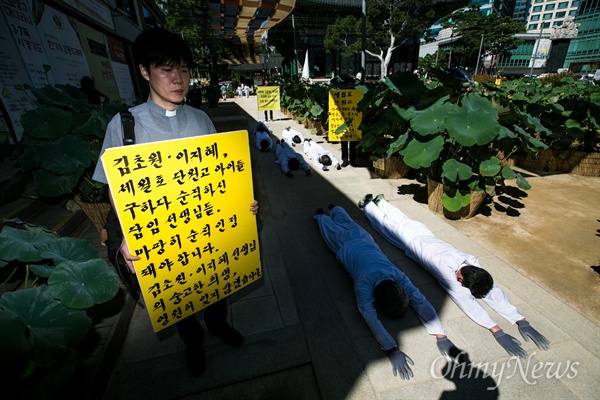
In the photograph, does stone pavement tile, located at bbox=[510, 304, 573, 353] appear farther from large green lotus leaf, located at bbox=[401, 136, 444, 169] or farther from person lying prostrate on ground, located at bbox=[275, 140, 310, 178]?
person lying prostrate on ground, located at bbox=[275, 140, 310, 178]

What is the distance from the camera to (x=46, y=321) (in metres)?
1.08

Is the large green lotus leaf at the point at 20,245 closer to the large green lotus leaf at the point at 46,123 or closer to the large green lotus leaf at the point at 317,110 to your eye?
the large green lotus leaf at the point at 46,123

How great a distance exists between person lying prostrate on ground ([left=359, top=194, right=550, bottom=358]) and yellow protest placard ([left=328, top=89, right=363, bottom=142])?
114 inches

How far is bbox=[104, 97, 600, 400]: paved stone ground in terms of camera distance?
1.82m

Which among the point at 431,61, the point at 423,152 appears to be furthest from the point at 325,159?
the point at 431,61

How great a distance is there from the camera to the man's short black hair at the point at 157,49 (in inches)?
57.9

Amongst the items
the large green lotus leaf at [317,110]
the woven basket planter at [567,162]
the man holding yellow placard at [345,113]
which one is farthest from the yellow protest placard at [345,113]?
the woven basket planter at [567,162]

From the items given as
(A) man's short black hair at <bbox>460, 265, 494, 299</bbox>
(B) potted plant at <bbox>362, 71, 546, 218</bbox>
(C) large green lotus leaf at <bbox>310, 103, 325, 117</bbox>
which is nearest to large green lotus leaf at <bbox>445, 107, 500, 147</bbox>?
(B) potted plant at <bbox>362, 71, 546, 218</bbox>

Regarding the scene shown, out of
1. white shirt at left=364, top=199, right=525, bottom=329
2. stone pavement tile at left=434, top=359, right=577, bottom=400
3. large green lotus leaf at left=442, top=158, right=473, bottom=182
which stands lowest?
stone pavement tile at left=434, top=359, right=577, bottom=400

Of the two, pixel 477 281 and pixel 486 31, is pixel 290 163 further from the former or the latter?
pixel 486 31

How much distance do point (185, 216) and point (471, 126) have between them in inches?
137

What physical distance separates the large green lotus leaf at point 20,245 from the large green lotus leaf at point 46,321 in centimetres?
16

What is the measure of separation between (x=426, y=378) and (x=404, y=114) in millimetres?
3411

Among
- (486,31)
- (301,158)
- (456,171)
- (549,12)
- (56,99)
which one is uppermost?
(549,12)
